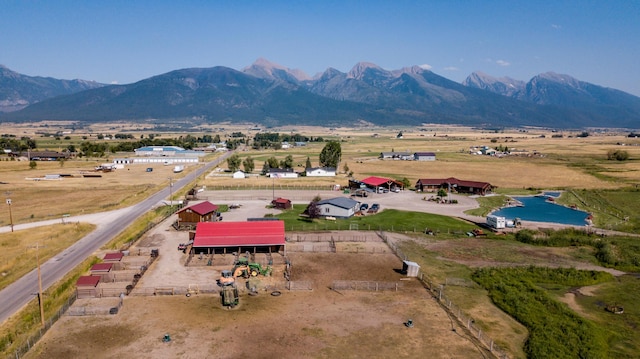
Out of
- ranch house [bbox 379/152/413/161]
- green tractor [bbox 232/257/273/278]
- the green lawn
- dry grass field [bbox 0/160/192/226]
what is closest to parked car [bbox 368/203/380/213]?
the green lawn

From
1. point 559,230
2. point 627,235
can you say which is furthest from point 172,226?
point 627,235

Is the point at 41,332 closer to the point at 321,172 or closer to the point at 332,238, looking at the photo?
Result: the point at 332,238

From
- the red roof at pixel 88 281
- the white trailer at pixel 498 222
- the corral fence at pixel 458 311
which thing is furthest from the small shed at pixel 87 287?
the white trailer at pixel 498 222

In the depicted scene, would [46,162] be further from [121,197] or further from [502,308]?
[502,308]

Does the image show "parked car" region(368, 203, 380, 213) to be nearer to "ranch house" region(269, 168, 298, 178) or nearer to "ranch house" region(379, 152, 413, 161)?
Result: "ranch house" region(269, 168, 298, 178)

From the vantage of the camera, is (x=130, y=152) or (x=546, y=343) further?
(x=130, y=152)
